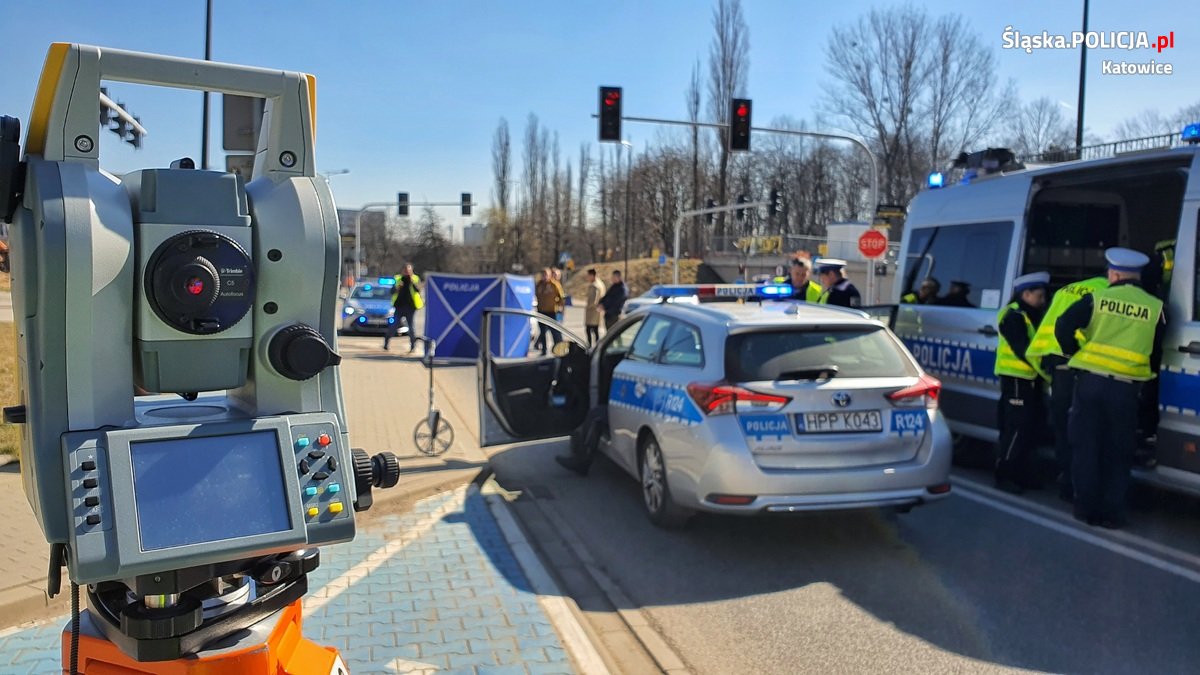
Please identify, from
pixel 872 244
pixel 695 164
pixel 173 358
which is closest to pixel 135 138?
pixel 173 358

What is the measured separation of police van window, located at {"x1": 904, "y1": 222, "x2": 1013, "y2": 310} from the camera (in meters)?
7.91

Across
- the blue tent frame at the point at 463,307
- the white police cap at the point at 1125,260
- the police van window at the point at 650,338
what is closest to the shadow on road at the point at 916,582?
the police van window at the point at 650,338

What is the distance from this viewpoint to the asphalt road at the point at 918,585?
4191 mm

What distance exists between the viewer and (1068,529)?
613 cm

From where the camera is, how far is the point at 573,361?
7.48 m

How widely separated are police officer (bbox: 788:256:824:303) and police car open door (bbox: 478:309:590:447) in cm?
363

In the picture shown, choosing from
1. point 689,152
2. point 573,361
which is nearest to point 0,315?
point 573,361

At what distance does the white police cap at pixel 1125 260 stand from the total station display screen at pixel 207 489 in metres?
5.77

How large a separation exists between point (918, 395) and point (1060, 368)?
1704 mm

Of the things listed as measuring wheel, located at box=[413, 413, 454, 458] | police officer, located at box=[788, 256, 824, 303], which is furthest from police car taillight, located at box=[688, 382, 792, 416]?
police officer, located at box=[788, 256, 824, 303]

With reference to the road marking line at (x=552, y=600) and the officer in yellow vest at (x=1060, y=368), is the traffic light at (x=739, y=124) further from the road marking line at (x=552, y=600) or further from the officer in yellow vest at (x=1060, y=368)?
the road marking line at (x=552, y=600)

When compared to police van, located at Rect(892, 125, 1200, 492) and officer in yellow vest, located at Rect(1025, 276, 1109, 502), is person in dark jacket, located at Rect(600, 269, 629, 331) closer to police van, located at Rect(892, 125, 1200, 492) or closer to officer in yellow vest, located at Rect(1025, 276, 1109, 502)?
police van, located at Rect(892, 125, 1200, 492)

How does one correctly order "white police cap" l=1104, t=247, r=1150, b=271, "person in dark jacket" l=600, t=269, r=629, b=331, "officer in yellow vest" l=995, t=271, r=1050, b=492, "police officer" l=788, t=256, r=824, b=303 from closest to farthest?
1. "white police cap" l=1104, t=247, r=1150, b=271
2. "officer in yellow vest" l=995, t=271, r=1050, b=492
3. "police officer" l=788, t=256, r=824, b=303
4. "person in dark jacket" l=600, t=269, r=629, b=331

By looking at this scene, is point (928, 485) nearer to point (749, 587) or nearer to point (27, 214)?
point (749, 587)
